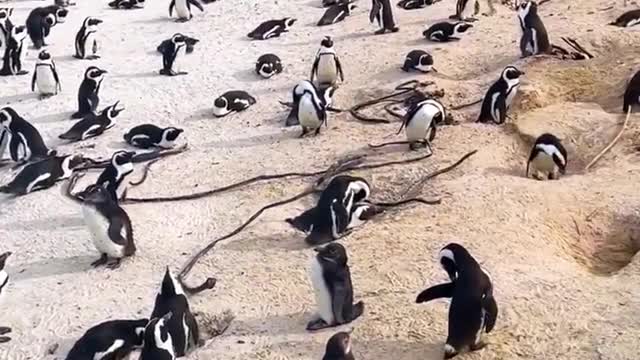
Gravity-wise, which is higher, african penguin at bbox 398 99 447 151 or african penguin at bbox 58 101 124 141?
african penguin at bbox 398 99 447 151

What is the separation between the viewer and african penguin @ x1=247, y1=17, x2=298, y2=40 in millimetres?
12555

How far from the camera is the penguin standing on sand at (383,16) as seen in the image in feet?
39.8

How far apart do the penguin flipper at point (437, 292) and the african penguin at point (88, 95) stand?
5559 mm

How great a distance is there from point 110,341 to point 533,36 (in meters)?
6.48

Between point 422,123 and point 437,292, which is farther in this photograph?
point 422,123

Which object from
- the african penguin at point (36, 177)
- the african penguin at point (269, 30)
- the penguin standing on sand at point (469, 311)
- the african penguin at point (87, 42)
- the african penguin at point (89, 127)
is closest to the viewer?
the penguin standing on sand at point (469, 311)

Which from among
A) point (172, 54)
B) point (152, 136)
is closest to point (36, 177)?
point (152, 136)

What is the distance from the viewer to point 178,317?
584 centimetres

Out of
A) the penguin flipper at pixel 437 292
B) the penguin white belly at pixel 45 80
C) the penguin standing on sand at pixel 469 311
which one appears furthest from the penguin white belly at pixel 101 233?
the penguin white belly at pixel 45 80

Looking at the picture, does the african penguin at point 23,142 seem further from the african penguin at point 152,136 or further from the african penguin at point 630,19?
the african penguin at point 630,19

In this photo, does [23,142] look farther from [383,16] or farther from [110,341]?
[383,16]

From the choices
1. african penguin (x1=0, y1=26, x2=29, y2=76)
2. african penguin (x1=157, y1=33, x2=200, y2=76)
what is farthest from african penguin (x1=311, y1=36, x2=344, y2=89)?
african penguin (x1=0, y1=26, x2=29, y2=76)

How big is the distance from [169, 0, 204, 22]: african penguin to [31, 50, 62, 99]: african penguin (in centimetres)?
286

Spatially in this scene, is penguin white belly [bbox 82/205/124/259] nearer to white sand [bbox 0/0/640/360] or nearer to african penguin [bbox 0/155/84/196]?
white sand [bbox 0/0/640/360]
